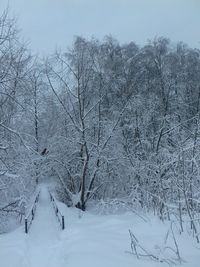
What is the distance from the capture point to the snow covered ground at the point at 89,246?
30.5ft

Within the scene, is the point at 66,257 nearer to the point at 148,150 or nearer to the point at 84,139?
the point at 84,139

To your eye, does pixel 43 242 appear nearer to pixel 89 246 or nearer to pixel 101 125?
pixel 89 246

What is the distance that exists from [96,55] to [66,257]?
15.9 meters

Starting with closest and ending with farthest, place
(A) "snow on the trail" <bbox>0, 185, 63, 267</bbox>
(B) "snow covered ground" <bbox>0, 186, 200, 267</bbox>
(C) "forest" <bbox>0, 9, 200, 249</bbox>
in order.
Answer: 1. (B) "snow covered ground" <bbox>0, 186, 200, 267</bbox>
2. (A) "snow on the trail" <bbox>0, 185, 63, 267</bbox>
3. (C) "forest" <bbox>0, 9, 200, 249</bbox>

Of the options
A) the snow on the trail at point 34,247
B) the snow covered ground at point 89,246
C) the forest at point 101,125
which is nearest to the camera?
the snow covered ground at point 89,246

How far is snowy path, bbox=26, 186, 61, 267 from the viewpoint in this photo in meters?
11.3

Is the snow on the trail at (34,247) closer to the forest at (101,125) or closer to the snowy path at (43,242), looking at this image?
the snowy path at (43,242)

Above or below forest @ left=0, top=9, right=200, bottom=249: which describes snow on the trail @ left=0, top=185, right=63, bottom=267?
below

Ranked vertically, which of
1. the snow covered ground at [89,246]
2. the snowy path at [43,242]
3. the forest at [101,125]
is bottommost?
the snowy path at [43,242]

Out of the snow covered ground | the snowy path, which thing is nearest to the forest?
the snowy path

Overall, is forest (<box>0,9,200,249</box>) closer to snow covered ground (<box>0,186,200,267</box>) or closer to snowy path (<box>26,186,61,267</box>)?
snowy path (<box>26,186,61,267</box>)

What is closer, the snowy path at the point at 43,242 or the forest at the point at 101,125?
the snowy path at the point at 43,242

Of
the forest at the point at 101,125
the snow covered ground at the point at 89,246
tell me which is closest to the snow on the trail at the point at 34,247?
the snow covered ground at the point at 89,246

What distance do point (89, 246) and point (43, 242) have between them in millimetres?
4016
